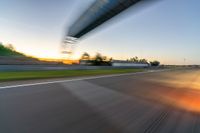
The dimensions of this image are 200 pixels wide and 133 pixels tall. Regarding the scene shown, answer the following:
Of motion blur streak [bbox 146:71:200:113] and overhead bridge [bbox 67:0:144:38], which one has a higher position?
overhead bridge [bbox 67:0:144:38]

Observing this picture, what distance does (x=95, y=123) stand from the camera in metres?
4.52

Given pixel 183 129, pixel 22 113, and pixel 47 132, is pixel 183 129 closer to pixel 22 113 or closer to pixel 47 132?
pixel 47 132

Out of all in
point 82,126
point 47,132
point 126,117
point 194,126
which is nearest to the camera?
point 47,132

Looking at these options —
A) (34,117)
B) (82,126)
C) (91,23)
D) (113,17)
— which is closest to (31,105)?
(34,117)

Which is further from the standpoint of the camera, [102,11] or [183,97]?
[102,11]

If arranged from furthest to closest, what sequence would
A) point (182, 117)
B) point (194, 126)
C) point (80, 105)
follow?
point (80, 105) < point (182, 117) < point (194, 126)

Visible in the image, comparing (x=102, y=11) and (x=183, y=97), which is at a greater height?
(x=102, y=11)

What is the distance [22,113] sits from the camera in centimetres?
497

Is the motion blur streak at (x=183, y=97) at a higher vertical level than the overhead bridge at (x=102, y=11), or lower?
lower

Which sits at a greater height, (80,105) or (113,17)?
(113,17)

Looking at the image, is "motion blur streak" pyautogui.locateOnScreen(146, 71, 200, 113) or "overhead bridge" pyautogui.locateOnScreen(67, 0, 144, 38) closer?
"motion blur streak" pyautogui.locateOnScreen(146, 71, 200, 113)

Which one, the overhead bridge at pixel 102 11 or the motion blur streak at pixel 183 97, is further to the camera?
A: the overhead bridge at pixel 102 11

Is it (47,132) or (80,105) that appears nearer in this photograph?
(47,132)

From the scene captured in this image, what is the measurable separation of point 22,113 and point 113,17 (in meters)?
21.9
